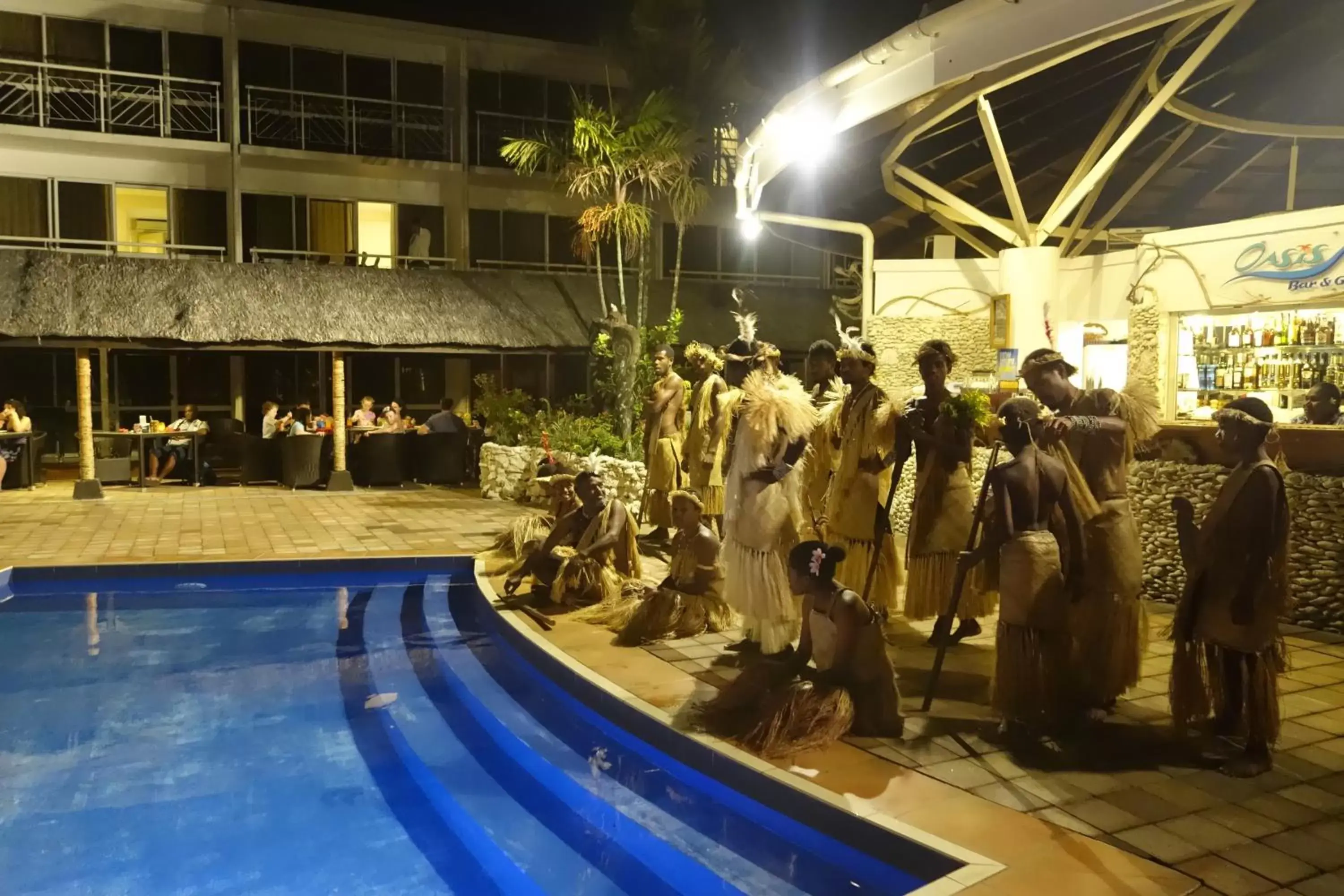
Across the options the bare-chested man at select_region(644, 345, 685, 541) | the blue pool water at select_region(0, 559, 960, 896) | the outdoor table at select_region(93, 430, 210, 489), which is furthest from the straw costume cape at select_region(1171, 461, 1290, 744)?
the outdoor table at select_region(93, 430, 210, 489)

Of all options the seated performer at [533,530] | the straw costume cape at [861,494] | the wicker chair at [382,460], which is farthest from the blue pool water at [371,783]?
the wicker chair at [382,460]

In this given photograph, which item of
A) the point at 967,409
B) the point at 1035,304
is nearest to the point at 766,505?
the point at 967,409

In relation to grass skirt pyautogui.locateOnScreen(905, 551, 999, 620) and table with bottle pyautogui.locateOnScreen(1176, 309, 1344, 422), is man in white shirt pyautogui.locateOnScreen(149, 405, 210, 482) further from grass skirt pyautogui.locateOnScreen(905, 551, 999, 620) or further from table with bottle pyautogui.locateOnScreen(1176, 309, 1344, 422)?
table with bottle pyautogui.locateOnScreen(1176, 309, 1344, 422)

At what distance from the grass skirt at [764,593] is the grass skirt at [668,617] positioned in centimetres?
71

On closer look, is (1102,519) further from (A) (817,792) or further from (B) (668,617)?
(B) (668,617)

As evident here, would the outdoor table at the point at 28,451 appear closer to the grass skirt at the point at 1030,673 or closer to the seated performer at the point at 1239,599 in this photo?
the grass skirt at the point at 1030,673

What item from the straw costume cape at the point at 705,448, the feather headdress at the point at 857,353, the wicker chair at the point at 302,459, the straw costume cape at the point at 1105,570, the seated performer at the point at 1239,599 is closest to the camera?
the seated performer at the point at 1239,599

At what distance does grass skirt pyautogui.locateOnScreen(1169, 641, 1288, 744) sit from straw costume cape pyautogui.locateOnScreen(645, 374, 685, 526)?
18.6 ft

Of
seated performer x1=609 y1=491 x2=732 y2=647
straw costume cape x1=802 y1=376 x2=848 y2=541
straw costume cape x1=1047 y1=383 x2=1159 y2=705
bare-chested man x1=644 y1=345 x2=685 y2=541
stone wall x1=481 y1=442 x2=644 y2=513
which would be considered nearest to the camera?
straw costume cape x1=1047 y1=383 x2=1159 y2=705

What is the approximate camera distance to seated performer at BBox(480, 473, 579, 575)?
7.77 m

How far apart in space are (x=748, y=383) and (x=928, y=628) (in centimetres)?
237

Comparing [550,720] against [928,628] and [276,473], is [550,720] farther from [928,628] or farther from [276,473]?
[276,473]

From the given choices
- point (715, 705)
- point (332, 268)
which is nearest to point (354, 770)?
point (715, 705)

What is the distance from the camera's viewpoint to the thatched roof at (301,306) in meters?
14.6
